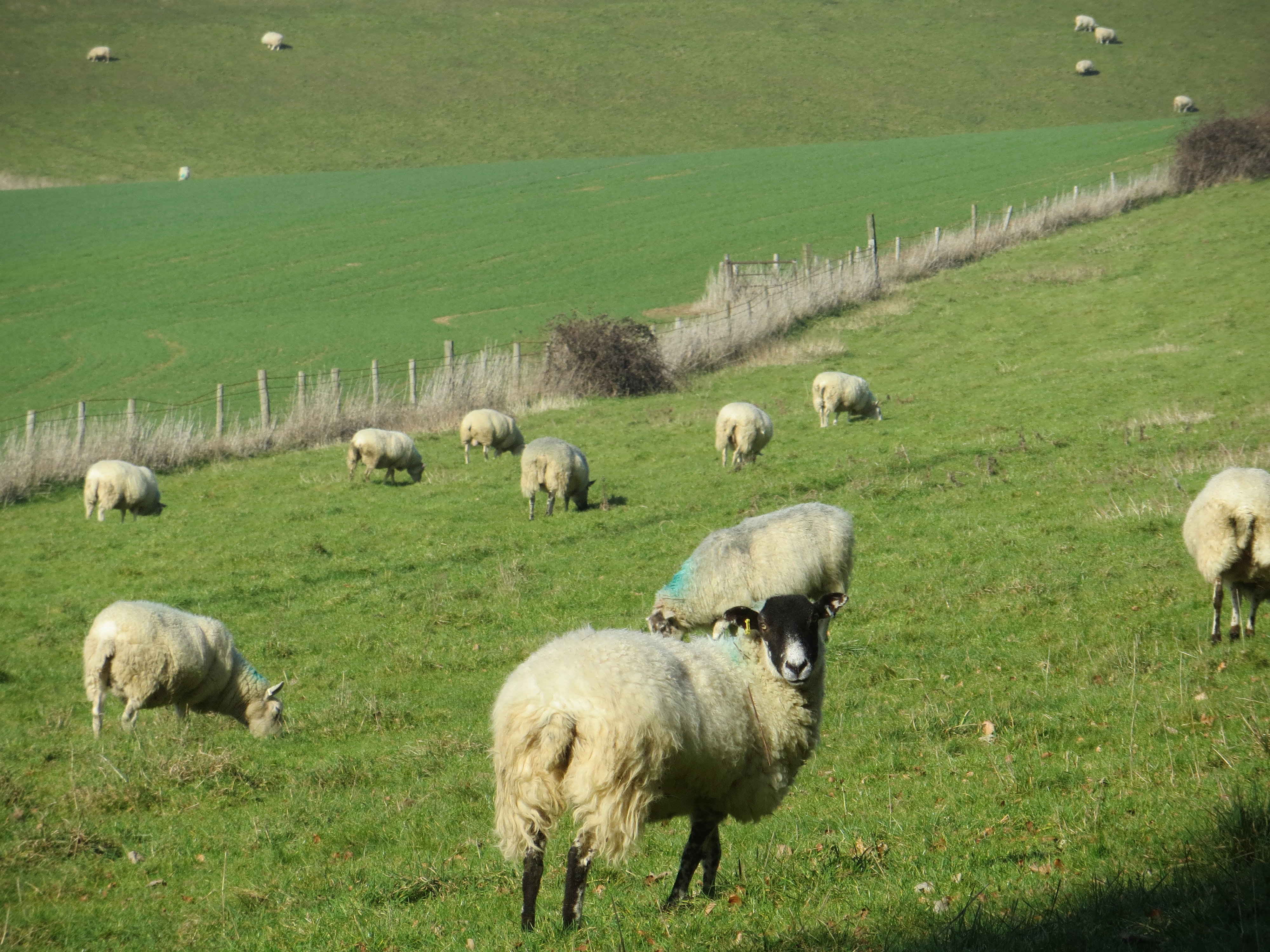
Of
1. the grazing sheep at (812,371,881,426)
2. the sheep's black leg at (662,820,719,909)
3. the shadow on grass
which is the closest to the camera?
the shadow on grass

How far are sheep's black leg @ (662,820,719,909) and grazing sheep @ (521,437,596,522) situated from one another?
14449 millimetres

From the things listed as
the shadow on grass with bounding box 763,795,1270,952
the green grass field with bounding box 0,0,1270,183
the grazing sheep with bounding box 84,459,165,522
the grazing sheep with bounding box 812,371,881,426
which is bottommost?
the grazing sheep with bounding box 84,459,165,522

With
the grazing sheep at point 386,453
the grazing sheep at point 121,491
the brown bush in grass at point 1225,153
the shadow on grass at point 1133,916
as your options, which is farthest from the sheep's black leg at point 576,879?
the brown bush in grass at point 1225,153

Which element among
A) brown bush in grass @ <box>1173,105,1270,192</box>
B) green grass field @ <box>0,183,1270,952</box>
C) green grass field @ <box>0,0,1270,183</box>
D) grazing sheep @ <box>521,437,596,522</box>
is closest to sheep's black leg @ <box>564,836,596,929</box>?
green grass field @ <box>0,183,1270,952</box>

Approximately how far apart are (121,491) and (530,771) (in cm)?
2039

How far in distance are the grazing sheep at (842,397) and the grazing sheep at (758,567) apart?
1375cm

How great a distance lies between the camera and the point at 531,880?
5.92 metres

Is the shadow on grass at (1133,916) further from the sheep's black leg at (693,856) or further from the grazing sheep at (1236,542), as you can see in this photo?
the grazing sheep at (1236,542)

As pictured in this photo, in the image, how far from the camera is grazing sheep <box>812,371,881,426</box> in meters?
26.7

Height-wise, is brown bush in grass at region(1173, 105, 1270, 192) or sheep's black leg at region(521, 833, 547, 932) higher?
brown bush in grass at region(1173, 105, 1270, 192)

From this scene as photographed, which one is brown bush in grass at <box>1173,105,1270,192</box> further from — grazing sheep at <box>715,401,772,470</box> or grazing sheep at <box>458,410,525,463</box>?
grazing sheep at <box>458,410,525,463</box>

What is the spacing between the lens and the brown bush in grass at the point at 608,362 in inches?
1334

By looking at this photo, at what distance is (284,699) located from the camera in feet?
41.9

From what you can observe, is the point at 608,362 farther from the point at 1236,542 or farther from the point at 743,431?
the point at 1236,542
